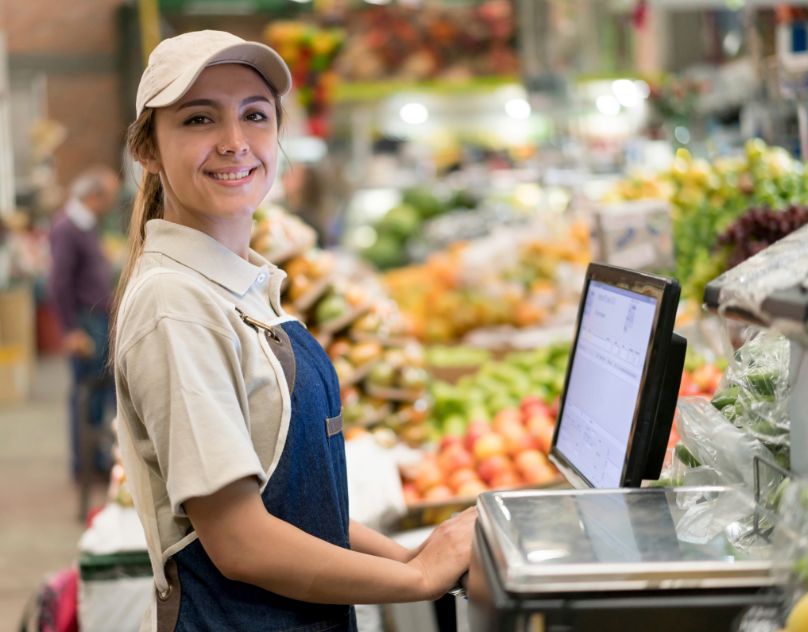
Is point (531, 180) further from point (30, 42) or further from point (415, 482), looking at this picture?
point (30, 42)

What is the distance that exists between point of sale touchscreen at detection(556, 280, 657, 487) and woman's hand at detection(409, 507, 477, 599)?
0.23 m

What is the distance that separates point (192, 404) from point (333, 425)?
32 cm

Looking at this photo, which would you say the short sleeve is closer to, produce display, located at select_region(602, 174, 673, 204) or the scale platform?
the scale platform

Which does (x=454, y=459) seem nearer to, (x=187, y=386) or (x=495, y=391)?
(x=495, y=391)

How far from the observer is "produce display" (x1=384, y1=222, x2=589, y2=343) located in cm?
600

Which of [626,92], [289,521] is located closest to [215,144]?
[289,521]

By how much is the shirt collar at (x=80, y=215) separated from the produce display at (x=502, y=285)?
92.8 inches

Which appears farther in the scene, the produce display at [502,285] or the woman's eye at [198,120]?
the produce display at [502,285]

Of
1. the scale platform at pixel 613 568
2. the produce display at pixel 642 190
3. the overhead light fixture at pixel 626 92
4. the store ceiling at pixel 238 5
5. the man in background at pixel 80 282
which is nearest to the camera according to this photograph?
the scale platform at pixel 613 568

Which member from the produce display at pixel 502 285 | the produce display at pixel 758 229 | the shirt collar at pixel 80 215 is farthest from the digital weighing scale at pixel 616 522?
the shirt collar at pixel 80 215

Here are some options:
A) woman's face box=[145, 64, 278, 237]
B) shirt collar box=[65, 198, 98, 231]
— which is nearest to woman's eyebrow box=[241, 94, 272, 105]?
woman's face box=[145, 64, 278, 237]

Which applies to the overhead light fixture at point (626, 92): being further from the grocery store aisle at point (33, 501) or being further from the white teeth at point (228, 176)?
the white teeth at point (228, 176)

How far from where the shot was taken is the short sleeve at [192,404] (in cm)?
147

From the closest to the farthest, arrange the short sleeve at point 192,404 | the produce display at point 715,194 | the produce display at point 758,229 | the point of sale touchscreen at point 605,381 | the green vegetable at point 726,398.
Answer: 1. the short sleeve at point 192,404
2. the point of sale touchscreen at point 605,381
3. the green vegetable at point 726,398
4. the produce display at point 758,229
5. the produce display at point 715,194
